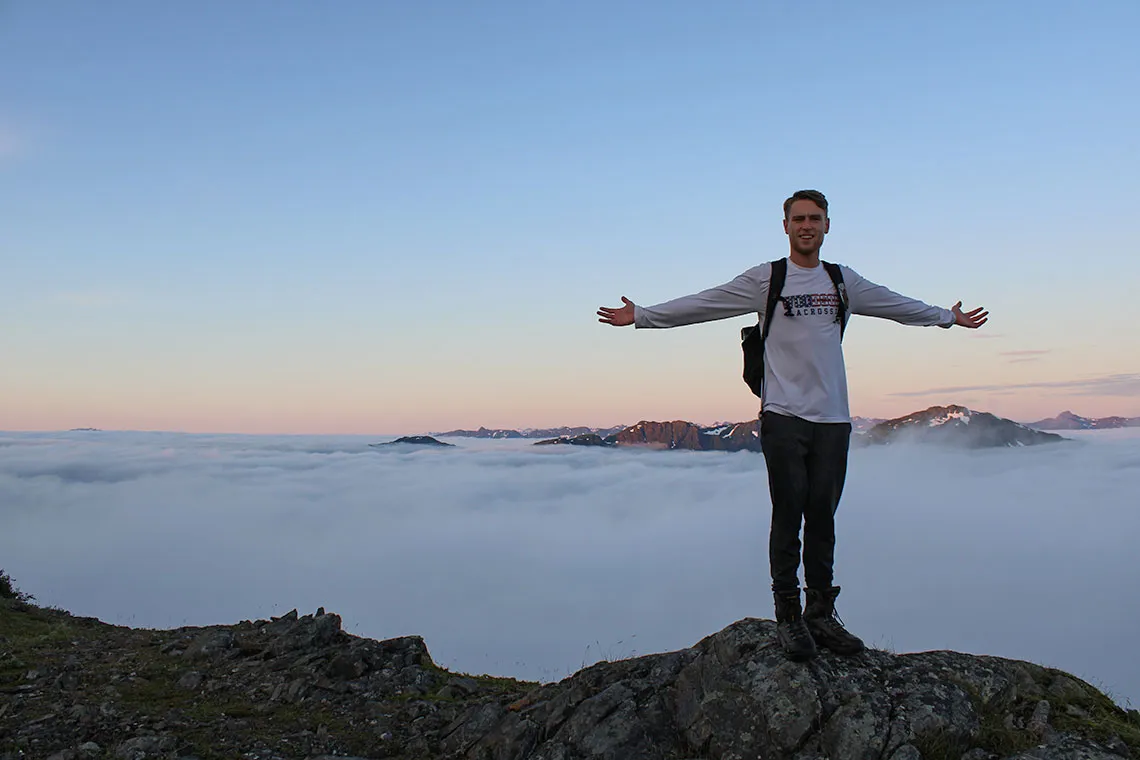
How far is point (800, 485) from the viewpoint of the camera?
7574 mm

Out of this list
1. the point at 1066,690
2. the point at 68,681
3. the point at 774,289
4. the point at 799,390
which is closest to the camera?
the point at 799,390

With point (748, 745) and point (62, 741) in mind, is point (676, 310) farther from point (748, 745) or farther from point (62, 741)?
point (62, 741)

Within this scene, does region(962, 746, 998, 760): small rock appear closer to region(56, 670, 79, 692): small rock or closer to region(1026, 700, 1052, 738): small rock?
region(1026, 700, 1052, 738): small rock

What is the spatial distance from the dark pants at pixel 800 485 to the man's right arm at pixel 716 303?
44.6 inches

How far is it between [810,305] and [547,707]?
5828 millimetres

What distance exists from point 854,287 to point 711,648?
439cm

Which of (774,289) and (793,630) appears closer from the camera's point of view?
(774,289)

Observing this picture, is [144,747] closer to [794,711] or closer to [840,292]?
[794,711]

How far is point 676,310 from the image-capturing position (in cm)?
770

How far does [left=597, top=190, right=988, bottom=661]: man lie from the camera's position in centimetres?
757

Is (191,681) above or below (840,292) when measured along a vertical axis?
below

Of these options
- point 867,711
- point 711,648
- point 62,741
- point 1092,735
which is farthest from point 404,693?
point 1092,735

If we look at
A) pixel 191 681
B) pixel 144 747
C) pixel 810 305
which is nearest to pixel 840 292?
pixel 810 305

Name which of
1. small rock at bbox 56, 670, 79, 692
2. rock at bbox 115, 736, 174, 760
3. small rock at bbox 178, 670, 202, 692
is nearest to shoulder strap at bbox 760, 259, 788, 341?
rock at bbox 115, 736, 174, 760
